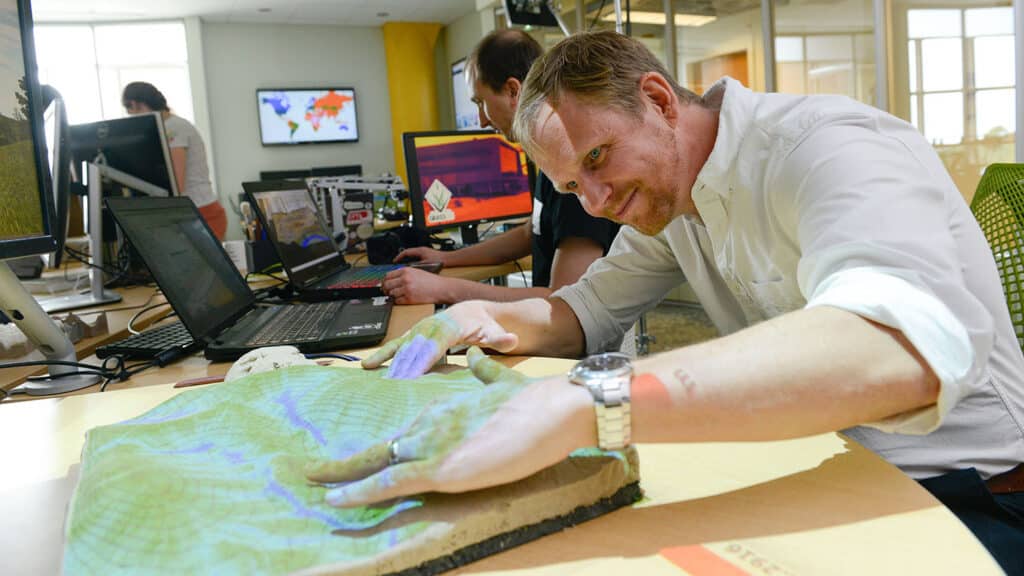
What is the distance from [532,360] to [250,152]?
28.4 feet

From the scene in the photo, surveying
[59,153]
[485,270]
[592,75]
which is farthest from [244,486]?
[485,270]

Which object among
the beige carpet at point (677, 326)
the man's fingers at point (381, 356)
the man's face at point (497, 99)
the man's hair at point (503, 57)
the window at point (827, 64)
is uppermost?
the window at point (827, 64)

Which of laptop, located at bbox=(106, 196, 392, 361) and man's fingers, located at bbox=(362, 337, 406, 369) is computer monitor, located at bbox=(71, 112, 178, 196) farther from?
man's fingers, located at bbox=(362, 337, 406, 369)

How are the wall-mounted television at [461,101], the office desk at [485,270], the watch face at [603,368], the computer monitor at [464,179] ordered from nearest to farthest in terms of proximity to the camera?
1. the watch face at [603,368]
2. the office desk at [485,270]
3. the computer monitor at [464,179]
4. the wall-mounted television at [461,101]

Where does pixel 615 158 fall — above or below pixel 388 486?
above

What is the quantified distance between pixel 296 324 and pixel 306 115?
26.8 feet

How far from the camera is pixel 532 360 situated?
3.64 ft

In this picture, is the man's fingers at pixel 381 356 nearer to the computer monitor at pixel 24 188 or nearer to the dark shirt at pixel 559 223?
the computer monitor at pixel 24 188

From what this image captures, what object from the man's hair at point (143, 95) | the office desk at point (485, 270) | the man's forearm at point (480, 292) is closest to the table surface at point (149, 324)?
the office desk at point (485, 270)

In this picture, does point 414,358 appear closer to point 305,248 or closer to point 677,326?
point 305,248

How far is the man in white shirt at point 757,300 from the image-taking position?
1.95ft

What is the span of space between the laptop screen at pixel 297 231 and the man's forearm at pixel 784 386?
155 cm

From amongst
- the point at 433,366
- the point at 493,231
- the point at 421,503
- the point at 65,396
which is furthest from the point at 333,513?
the point at 493,231

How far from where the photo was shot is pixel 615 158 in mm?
1066
